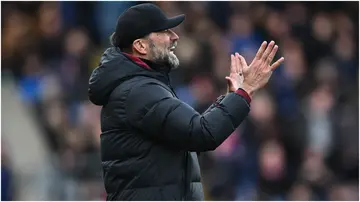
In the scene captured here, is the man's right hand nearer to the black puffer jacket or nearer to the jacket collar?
the black puffer jacket

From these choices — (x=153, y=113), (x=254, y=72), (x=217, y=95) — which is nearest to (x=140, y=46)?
(x=153, y=113)

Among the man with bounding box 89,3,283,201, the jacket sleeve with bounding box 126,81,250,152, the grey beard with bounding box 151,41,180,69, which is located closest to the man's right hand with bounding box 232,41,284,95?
the man with bounding box 89,3,283,201

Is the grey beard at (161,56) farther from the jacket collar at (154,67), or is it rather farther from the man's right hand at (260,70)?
the man's right hand at (260,70)

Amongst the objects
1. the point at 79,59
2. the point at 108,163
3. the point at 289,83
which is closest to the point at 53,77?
the point at 79,59

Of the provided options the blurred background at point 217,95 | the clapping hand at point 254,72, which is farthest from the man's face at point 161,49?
the blurred background at point 217,95

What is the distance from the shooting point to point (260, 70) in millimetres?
4996

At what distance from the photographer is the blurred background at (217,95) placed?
9836mm

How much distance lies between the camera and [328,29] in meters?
11.7

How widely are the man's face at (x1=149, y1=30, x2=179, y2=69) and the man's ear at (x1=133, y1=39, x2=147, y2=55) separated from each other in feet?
0.11

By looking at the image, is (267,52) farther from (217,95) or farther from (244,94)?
(217,95)

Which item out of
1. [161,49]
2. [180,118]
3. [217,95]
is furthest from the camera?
[217,95]

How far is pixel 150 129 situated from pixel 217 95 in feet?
18.1

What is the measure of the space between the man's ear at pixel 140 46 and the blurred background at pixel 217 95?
464cm

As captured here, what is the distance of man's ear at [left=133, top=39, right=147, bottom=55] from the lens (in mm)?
5086
